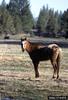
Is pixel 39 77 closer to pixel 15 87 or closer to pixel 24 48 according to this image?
pixel 24 48

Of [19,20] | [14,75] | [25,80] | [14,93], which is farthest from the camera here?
[19,20]

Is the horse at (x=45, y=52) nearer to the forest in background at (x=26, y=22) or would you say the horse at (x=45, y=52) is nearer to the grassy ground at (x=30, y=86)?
the grassy ground at (x=30, y=86)

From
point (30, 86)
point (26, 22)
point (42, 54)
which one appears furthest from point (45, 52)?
point (26, 22)

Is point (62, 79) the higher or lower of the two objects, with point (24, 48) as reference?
lower

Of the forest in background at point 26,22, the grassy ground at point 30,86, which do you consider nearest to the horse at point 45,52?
the grassy ground at point 30,86

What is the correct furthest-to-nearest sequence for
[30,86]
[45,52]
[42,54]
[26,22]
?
1. [26,22]
2. [42,54]
3. [45,52]
4. [30,86]

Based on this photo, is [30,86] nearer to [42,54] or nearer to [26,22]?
[42,54]

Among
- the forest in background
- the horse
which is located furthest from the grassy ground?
the forest in background

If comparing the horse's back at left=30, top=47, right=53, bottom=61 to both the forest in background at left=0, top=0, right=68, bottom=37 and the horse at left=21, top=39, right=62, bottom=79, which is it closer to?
the horse at left=21, top=39, right=62, bottom=79

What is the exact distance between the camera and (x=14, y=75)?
1989 centimetres

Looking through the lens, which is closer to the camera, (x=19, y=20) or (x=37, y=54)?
(x=37, y=54)

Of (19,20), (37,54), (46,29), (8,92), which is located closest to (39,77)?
(37,54)

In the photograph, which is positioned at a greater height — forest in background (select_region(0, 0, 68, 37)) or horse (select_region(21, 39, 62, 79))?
horse (select_region(21, 39, 62, 79))

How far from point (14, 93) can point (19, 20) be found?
108067mm
